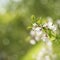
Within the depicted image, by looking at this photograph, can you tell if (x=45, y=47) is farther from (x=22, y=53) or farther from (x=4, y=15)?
(x=4, y=15)

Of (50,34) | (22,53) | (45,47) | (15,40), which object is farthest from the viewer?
(15,40)

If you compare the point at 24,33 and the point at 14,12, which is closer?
the point at 24,33

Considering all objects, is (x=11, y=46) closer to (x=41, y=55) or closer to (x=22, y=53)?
(x=22, y=53)

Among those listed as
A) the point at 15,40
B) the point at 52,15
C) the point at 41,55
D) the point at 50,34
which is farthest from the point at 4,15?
the point at 50,34

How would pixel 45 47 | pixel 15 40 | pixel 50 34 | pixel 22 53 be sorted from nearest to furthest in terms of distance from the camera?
pixel 50 34 < pixel 45 47 < pixel 22 53 < pixel 15 40

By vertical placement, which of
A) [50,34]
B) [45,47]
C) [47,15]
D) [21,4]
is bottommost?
[50,34]

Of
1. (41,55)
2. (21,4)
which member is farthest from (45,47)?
(21,4)

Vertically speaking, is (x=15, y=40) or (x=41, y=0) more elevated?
(x=41, y=0)
